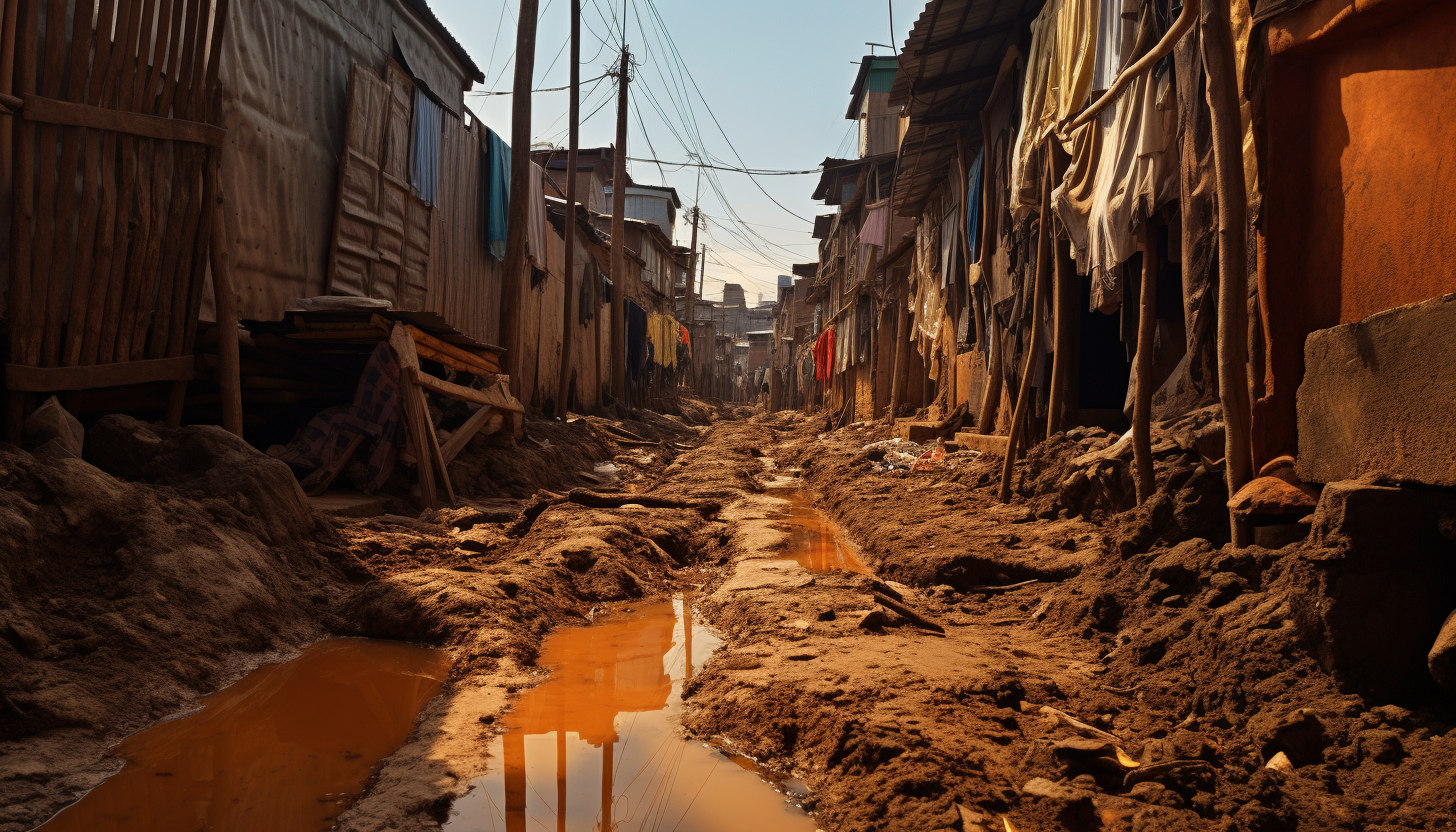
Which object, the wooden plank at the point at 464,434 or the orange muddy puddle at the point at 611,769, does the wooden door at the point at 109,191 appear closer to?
the wooden plank at the point at 464,434

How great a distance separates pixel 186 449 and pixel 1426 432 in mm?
5152

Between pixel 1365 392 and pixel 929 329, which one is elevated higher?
pixel 929 329

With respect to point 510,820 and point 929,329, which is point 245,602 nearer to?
point 510,820

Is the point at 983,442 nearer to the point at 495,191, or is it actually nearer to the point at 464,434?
the point at 464,434

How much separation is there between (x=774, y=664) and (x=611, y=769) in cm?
84

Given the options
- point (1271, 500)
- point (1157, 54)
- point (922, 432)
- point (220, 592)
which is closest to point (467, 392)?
point (220, 592)

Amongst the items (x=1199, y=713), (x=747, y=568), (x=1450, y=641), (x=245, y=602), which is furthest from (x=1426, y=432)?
(x=245, y=602)

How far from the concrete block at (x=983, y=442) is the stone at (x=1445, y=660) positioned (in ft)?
15.5

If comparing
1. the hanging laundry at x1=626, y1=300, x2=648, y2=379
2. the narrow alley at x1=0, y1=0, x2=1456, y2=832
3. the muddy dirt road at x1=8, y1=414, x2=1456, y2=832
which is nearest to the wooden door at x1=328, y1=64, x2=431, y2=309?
the narrow alley at x1=0, y1=0, x2=1456, y2=832

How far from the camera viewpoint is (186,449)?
438cm

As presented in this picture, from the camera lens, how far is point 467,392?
286 inches

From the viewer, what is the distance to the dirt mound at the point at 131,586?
234cm

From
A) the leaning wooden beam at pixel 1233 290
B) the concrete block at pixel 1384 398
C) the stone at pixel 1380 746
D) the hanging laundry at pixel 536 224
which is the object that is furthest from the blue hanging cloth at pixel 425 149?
the stone at pixel 1380 746

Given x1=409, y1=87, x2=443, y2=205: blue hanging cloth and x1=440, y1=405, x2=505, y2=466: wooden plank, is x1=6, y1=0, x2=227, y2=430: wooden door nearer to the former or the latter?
x1=440, y1=405, x2=505, y2=466: wooden plank
